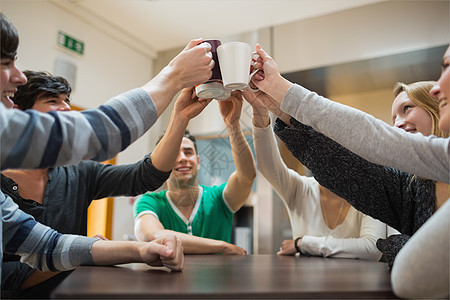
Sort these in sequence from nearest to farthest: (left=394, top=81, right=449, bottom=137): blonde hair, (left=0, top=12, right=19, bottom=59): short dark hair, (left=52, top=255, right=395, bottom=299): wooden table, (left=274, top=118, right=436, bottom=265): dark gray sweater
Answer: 1. (left=52, top=255, right=395, bottom=299): wooden table
2. (left=0, top=12, right=19, bottom=59): short dark hair
3. (left=274, top=118, right=436, bottom=265): dark gray sweater
4. (left=394, top=81, right=449, bottom=137): blonde hair

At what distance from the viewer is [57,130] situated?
587 mm

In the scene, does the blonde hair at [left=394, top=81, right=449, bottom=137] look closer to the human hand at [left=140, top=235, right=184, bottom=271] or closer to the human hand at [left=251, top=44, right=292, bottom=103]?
the human hand at [left=251, top=44, right=292, bottom=103]

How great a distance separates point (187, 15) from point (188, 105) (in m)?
1.29

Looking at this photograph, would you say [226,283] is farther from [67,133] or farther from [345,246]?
[345,246]

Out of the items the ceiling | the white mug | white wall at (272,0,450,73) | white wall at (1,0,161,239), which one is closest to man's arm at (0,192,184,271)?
the white mug

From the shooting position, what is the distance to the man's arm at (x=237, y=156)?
1.39 metres

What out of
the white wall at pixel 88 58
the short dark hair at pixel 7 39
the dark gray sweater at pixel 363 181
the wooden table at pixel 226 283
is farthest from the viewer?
the white wall at pixel 88 58

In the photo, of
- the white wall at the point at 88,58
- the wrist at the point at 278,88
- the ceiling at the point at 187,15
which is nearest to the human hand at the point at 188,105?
the wrist at the point at 278,88

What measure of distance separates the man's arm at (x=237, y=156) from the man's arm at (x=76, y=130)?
1.96 feet

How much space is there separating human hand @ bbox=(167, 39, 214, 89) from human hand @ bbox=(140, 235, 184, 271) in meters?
0.35

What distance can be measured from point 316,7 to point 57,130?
6.81 ft

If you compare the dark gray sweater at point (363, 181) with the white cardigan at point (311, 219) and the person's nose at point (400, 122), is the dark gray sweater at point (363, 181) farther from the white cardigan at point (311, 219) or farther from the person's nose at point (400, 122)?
the white cardigan at point (311, 219)

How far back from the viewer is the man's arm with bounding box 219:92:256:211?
139cm

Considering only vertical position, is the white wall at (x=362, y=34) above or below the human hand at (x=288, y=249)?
above
